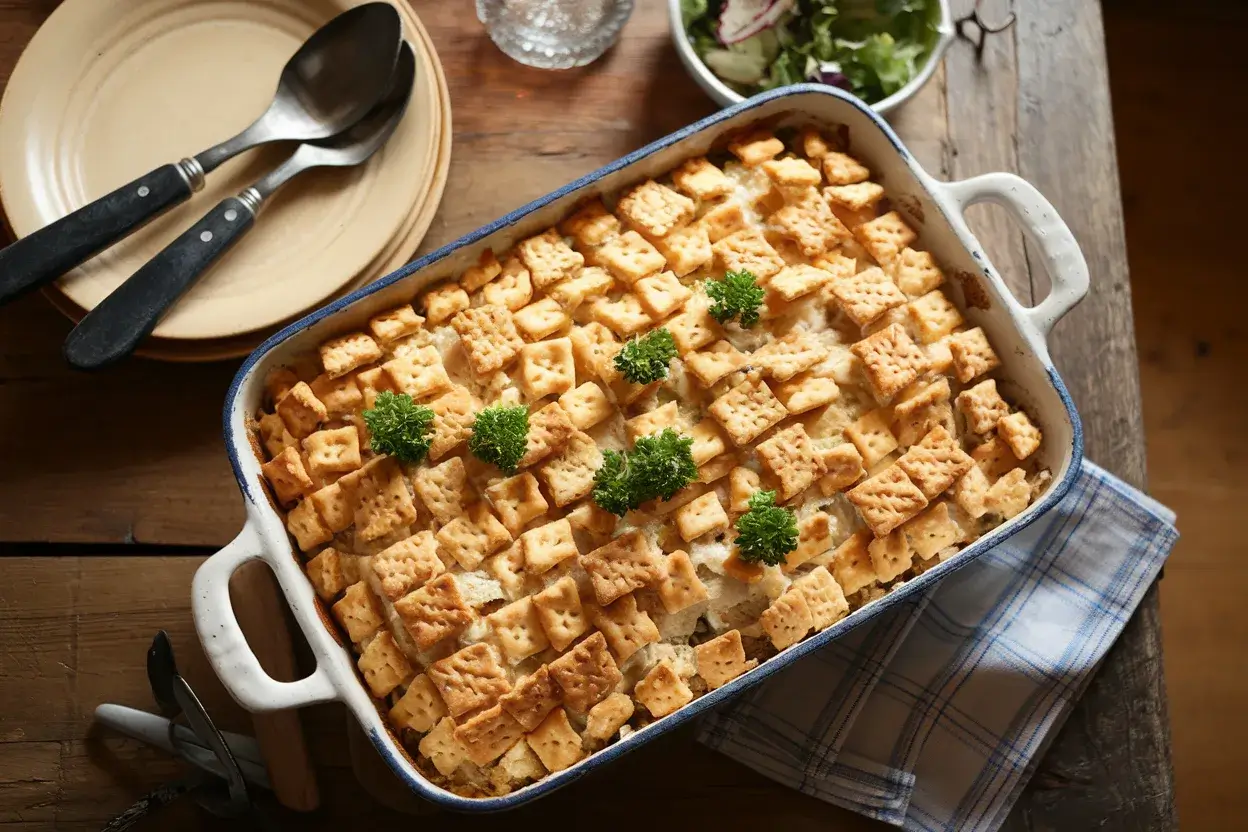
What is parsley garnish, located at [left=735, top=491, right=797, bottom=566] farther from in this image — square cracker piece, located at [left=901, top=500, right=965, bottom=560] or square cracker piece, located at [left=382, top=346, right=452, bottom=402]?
square cracker piece, located at [left=382, top=346, right=452, bottom=402]

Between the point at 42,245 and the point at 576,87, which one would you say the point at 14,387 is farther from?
the point at 576,87

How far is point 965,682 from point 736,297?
98 cm

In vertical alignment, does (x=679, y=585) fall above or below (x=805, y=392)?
below

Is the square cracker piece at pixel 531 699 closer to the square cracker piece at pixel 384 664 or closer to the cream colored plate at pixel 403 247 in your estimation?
the square cracker piece at pixel 384 664

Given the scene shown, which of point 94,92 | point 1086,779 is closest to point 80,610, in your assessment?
point 94,92

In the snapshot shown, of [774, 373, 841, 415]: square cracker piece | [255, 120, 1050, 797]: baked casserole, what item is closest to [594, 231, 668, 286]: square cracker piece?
[255, 120, 1050, 797]: baked casserole

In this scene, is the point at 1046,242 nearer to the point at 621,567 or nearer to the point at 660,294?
the point at 660,294

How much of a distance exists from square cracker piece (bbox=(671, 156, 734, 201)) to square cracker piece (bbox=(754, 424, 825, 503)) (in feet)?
1.58

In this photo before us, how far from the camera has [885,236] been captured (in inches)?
82.7

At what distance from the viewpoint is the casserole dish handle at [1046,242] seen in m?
2.01

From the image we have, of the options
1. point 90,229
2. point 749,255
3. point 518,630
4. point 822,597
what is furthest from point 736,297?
point 90,229

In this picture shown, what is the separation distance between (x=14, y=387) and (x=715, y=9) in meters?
1.67

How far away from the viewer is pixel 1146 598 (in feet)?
7.78

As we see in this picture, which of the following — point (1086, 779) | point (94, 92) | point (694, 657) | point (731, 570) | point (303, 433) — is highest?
point (94, 92)
